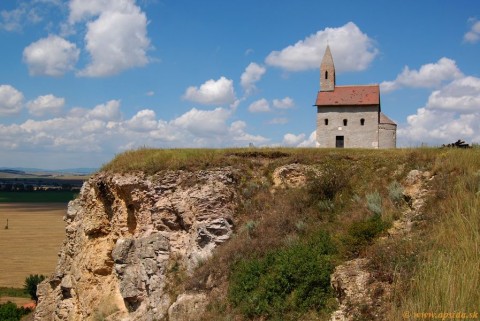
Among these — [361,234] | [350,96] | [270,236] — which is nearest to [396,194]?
[361,234]

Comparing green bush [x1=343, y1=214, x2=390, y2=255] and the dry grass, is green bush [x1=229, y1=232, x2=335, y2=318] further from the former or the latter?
the dry grass

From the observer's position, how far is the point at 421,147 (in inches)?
661

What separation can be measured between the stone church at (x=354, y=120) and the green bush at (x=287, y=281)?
16.6 metres

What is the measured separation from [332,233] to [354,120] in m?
16.6

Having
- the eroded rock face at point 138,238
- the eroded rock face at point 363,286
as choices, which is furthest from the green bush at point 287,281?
the eroded rock face at point 138,238

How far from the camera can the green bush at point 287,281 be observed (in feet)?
33.9

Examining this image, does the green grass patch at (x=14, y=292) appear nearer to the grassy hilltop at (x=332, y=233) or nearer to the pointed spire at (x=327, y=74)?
the grassy hilltop at (x=332, y=233)

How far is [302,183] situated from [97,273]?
32.8ft

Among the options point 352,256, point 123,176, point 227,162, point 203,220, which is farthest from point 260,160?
point 352,256

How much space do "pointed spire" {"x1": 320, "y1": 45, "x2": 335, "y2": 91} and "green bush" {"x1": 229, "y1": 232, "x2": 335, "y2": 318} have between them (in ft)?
64.0

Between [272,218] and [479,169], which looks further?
[272,218]

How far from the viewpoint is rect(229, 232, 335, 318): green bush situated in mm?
10344

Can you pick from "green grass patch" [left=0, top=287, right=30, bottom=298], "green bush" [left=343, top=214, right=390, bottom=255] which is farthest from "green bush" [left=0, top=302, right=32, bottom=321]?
"green bush" [left=343, top=214, right=390, bottom=255]

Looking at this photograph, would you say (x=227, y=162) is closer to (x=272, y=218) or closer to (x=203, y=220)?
(x=203, y=220)
